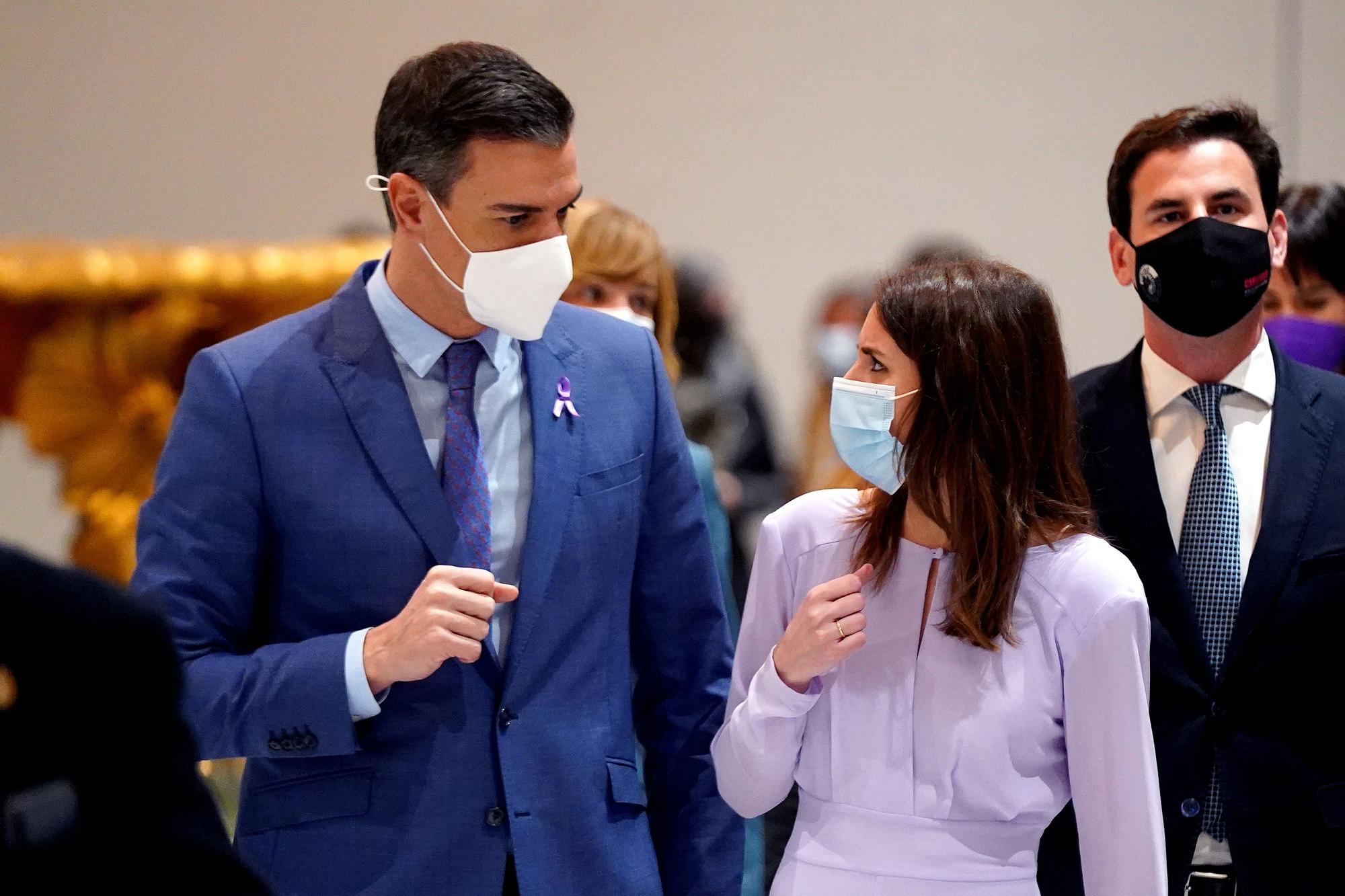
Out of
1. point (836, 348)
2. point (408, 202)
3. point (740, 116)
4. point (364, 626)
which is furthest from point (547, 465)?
point (740, 116)

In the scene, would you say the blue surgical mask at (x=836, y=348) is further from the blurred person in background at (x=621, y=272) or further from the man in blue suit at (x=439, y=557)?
the man in blue suit at (x=439, y=557)

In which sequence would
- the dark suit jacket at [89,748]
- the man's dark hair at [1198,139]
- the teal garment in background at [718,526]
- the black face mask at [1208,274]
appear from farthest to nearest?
the teal garment in background at [718,526] < the man's dark hair at [1198,139] < the black face mask at [1208,274] < the dark suit jacket at [89,748]

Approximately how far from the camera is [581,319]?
2248mm

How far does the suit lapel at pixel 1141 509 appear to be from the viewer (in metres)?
2.27

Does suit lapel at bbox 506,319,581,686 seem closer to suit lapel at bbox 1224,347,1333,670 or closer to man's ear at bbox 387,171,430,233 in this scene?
man's ear at bbox 387,171,430,233

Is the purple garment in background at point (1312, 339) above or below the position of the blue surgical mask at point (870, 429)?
below

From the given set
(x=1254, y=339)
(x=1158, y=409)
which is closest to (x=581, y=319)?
(x=1158, y=409)

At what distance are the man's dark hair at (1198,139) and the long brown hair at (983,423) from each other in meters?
0.56

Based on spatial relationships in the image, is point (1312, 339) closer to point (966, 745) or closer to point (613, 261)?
point (613, 261)

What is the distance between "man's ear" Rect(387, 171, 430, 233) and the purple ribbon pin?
286 mm

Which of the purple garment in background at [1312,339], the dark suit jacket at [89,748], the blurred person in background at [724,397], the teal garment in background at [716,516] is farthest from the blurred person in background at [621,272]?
the blurred person in background at [724,397]

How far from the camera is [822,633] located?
6.37 ft

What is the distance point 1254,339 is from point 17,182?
4069mm

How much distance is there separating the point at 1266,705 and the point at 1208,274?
0.66m
